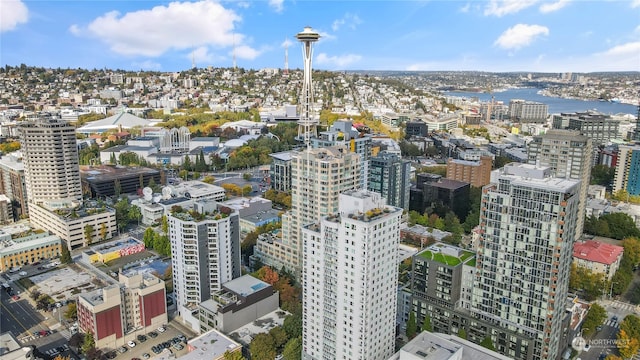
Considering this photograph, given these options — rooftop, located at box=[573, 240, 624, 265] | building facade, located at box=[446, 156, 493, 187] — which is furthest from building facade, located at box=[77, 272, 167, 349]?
building facade, located at box=[446, 156, 493, 187]

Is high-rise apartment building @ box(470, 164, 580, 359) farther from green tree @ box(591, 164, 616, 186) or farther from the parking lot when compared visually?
green tree @ box(591, 164, 616, 186)

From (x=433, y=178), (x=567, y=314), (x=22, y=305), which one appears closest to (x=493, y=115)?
(x=433, y=178)

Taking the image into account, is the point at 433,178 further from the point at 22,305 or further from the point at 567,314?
the point at 22,305

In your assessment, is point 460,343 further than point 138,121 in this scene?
No

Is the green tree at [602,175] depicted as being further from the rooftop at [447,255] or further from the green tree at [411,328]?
the green tree at [411,328]

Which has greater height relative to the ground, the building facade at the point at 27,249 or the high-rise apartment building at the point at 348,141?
the high-rise apartment building at the point at 348,141

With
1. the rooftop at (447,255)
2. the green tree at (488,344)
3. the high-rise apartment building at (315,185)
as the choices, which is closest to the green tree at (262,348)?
the high-rise apartment building at (315,185)

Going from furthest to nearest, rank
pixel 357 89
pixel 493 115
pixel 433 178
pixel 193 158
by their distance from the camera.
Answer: pixel 357 89, pixel 493 115, pixel 193 158, pixel 433 178
